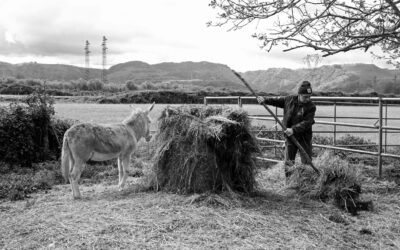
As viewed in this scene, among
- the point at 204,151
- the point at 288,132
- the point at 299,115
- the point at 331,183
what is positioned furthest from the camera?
the point at 299,115

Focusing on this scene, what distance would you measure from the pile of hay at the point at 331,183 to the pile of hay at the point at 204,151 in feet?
2.92

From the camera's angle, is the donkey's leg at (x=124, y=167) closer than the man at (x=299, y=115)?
No

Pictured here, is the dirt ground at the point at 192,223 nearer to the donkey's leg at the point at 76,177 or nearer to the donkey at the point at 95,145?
the donkey's leg at the point at 76,177

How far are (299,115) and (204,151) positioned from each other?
1976 mm

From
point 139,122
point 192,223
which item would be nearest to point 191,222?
point 192,223

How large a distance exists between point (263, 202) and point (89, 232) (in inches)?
112

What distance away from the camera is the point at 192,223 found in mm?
5125

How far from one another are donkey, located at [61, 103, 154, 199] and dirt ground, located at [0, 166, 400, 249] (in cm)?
51

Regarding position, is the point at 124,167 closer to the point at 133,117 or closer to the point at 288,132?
the point at 133,117

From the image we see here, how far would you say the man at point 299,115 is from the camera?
6.88 m

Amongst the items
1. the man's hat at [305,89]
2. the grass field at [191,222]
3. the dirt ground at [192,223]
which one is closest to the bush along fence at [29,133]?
the grass field at [191,222]

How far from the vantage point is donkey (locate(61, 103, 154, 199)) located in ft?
22.6

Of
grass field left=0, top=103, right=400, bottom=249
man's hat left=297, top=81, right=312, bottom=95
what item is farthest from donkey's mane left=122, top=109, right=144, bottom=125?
man's hat left=297, top=81, right=312, bottom=95

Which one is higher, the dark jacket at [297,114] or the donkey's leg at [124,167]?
the dark jacket at [297,114]
